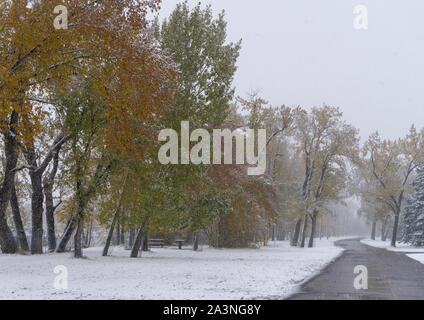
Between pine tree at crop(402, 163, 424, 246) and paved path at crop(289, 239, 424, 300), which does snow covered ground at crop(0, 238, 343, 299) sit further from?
pine tree at crop(402, 163, 424, 246)

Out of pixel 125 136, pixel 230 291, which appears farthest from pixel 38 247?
pixel 230 291

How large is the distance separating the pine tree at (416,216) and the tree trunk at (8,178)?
38555 mm

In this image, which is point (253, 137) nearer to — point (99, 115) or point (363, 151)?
point (99, 115)

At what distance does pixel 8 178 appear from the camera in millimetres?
17703

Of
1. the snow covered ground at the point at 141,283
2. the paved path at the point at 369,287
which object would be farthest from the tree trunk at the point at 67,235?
the paved path at the point at 369,287

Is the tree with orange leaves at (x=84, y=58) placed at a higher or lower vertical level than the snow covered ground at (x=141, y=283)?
higher

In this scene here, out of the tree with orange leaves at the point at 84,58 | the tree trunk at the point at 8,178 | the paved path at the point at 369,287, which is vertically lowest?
the paved path at the point at 369,287

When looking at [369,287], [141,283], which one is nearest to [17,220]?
[141,283]

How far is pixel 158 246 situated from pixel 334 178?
19115 mm

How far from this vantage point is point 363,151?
48.3 metres

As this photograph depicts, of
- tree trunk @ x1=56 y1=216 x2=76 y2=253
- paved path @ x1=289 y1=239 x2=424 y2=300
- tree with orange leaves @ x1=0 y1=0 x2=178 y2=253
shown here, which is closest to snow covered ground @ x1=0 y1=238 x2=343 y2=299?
paved path @ x1=289 y1=239 x2=424 y2=300

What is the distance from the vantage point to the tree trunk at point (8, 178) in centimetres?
1677

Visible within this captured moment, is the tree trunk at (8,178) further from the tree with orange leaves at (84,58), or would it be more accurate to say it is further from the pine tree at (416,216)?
the pine tree at (416,216)

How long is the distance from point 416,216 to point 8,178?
43.4 metres
